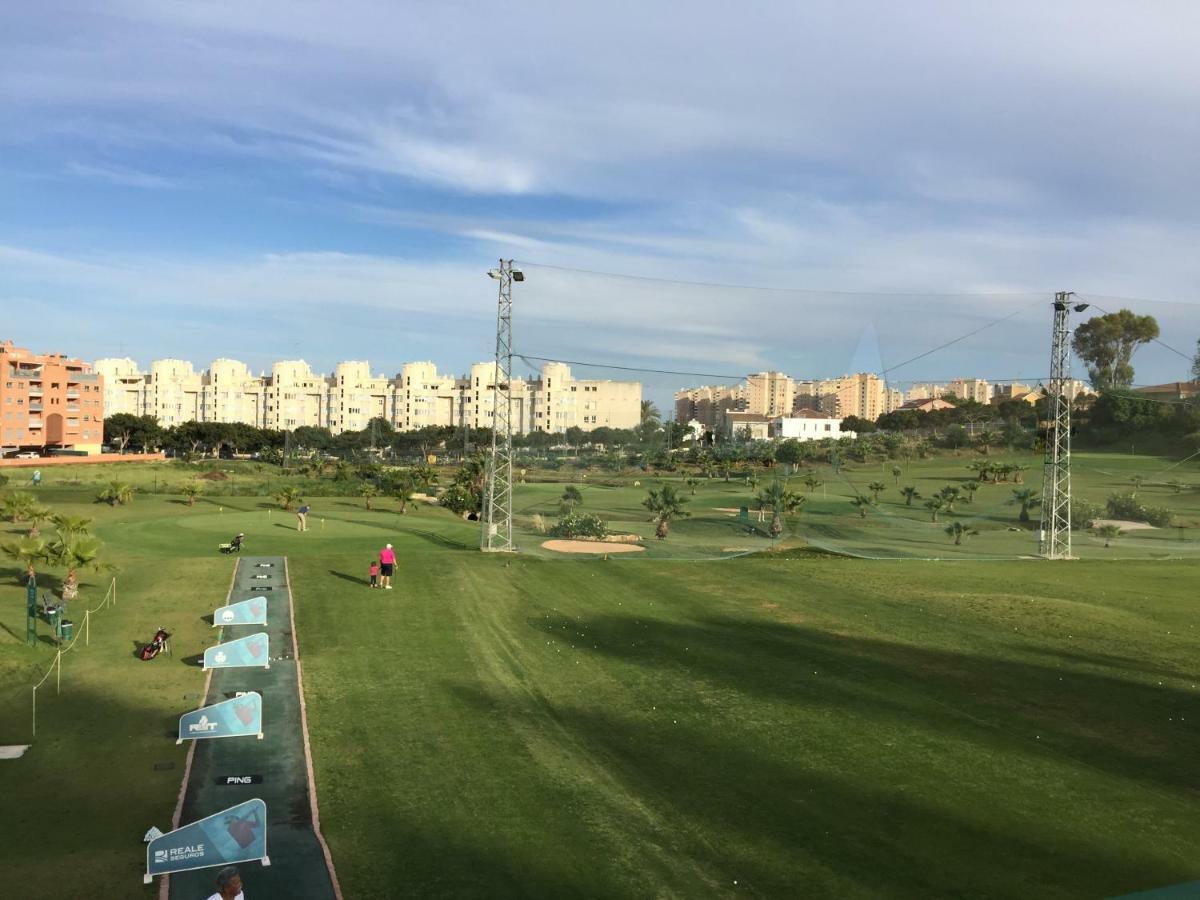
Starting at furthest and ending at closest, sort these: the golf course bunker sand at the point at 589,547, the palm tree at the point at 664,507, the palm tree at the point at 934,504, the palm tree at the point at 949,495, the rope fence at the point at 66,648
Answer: the palm tree at the point at 949,495
the palm tree at the point at 934,504
the palm tree at the point at 664,507
the golf course bunker sand at the point at 589,547
the rope fence at the point at 66,648

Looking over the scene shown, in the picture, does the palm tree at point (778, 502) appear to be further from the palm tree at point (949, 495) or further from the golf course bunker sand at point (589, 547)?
the palm tree at point (949, 495)

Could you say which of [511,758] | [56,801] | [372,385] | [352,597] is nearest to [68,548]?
[352,597]

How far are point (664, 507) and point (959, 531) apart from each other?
12.8 metres

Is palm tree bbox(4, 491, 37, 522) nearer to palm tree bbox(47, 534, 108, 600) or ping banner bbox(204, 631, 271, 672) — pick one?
palm tree bbox(47, 534, 108, 600)

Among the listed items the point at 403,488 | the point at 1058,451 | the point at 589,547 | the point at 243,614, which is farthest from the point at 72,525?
the point at 1058,451

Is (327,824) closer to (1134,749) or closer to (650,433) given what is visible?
(1134,749)

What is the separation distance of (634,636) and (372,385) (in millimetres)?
181243

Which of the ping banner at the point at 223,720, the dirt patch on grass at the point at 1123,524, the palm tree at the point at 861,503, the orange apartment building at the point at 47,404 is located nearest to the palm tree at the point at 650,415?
the palm tree at the point at 861,503

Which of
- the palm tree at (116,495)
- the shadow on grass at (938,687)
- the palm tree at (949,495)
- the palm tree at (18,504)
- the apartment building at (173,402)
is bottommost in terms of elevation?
the shadow on grass at (938,687)

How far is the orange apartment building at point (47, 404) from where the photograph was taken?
4284 inches

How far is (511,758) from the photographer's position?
14.4m

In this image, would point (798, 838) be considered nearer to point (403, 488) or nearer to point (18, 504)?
point (18, 504)

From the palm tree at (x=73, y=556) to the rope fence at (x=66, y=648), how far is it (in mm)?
845

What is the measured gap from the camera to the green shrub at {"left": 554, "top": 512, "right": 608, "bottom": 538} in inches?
1571
